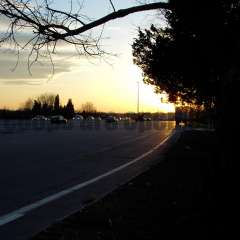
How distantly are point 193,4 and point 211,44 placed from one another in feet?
2.12

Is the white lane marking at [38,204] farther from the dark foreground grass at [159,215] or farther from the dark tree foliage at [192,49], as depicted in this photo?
the dark tree foliage at [192,49]

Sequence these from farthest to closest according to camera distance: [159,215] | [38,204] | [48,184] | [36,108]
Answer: [36,108]
[48,184]
[38,204]
[159,215]

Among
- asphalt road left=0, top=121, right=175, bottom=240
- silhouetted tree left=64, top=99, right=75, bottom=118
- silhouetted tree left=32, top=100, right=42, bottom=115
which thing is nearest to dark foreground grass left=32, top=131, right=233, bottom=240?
asphalt road left=0, top=121, right=175, bottom=240

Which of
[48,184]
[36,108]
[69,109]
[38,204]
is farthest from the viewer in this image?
[69,109]

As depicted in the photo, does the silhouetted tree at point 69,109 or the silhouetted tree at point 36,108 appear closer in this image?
the silhouetted tree at point 69,109

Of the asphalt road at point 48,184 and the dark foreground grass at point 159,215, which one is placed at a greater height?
the dark foreground grass at point 159,215

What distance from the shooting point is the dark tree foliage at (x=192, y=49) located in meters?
8.32

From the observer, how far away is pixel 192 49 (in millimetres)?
22250

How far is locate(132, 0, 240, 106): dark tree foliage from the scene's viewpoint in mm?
8320

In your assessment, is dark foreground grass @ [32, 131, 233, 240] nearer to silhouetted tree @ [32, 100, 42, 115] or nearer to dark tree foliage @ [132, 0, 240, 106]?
dark tree foliage @ [132, 0, 240, 106]

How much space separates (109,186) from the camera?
50.2ft

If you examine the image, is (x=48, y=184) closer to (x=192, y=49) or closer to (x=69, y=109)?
(x=192, y=49)

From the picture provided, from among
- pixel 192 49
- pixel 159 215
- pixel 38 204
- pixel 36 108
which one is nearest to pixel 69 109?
pixel 36 108

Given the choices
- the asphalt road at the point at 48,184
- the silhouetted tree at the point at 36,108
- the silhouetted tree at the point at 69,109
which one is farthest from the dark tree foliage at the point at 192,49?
the silhouetted tree at the point at 36,108
